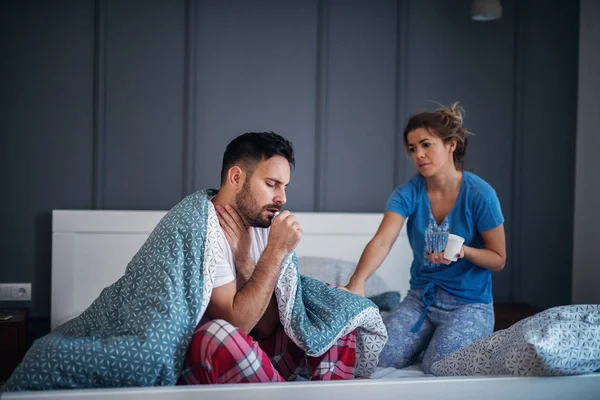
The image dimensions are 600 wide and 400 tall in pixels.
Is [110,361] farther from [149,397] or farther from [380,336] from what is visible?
[380,336]

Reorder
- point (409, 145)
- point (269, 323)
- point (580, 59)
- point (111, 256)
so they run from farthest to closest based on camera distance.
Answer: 1. point (580, 59)
2. point (111, 256)
3. point (409, 145)
4. point (269, 323)

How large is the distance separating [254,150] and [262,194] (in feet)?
0.45

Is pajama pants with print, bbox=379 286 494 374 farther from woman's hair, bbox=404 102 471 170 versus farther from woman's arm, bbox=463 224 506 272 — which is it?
woman's hair, bbox=404 102 471 170

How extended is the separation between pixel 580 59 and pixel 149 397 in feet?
11.3

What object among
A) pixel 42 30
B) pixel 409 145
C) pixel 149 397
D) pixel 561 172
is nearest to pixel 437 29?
pixel 561 172

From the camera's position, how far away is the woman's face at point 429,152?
8.05ft

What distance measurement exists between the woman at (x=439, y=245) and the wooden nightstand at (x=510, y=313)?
72 centimetres

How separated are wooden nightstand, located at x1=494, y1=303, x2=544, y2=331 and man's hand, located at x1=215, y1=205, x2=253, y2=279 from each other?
1577 millimetres

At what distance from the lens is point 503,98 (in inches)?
156

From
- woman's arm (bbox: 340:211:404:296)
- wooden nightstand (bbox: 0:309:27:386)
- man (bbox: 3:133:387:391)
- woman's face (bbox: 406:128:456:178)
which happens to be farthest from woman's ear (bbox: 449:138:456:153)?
wooden nightstand (bbox: 0:309:27:386)

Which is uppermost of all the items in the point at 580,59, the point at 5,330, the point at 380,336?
the point at 580,59

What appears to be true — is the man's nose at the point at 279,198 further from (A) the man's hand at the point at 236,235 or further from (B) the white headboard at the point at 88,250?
(B) the white headboard at the point at 88,250

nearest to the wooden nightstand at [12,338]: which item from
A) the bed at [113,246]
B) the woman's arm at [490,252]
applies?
the bed at [113,246]

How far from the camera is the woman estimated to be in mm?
2346
